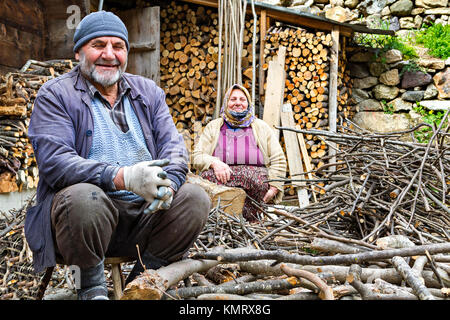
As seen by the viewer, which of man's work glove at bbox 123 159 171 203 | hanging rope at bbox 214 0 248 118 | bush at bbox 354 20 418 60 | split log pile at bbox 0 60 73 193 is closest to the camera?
man's work glove at bbox 123 159 171 203

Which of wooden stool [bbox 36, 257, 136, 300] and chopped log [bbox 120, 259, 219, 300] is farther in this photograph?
wooden stool [bbox 36, 257, 136, 300]

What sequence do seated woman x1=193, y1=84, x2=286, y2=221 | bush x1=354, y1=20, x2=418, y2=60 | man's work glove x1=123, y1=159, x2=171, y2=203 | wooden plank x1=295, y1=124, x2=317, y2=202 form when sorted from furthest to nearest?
bush x1=354, y1=20, x2=418, y2=60 → wooden plank x1=295, y1=124, x2=317, y2=202 → seated woman x1=193, y1=84, x2=286, y2=221 → man's work glove x1=123, y1=159, x2=171, y2=203

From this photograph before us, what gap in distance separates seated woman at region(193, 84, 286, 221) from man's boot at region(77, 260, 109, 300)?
306 centimetres

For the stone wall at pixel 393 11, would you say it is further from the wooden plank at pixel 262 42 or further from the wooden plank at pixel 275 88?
the wooden plank at pixel 275 88

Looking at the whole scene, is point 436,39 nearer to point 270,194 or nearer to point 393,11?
point 393,11

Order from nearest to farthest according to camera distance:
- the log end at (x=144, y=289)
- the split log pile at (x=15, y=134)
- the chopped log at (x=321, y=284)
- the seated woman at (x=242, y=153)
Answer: the chopped log at (x=321, y=284) → the log end at (x=144, y=289) → the split log pile at (x=15, y=134) → the seated woman at (x=242, y=153)

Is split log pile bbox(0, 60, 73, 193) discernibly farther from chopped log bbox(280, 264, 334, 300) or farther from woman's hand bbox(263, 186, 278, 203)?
chopped log bbox(280, 264, 334, 300)

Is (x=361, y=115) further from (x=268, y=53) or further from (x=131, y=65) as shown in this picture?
(x=131, y=65)

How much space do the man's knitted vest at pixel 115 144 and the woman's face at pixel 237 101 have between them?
3107 mm

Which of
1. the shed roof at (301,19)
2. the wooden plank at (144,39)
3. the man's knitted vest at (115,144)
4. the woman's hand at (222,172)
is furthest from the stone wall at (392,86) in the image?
the man's knitted vest at (115,144)

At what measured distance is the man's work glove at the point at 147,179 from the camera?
2357mm

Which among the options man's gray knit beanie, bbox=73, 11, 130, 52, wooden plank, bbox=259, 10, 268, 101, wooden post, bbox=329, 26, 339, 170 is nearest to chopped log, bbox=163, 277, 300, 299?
man's gray knit beanie, bbox=73, 11, 130, 52

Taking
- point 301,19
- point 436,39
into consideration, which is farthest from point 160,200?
point 436,39

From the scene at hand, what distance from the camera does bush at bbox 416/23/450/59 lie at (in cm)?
878
